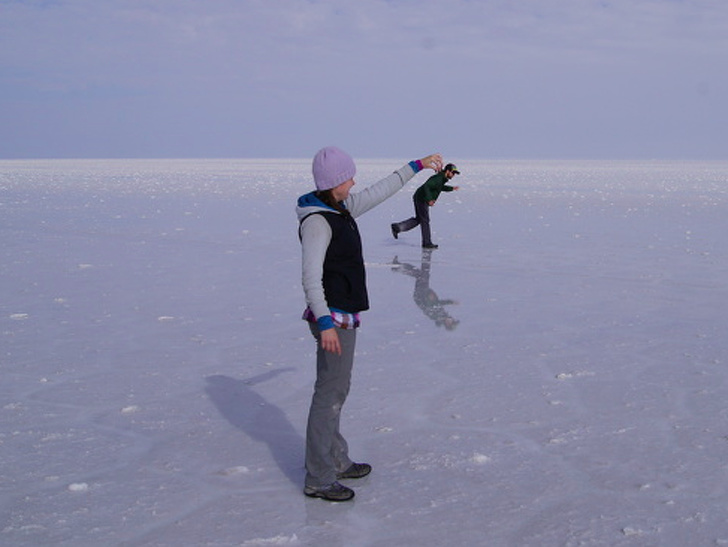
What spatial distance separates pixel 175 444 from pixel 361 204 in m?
1.68

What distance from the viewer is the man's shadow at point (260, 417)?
4312 millimetres

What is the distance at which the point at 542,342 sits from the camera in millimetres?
6602

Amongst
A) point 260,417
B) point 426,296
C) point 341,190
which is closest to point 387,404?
point 260,417

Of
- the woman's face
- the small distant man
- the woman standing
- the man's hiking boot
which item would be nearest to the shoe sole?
the woman standing

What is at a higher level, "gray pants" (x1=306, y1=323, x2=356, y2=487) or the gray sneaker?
"gray pants" (x1=306, y1=323, x2=356, y2=487)

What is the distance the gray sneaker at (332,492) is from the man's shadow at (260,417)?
0.67 ft

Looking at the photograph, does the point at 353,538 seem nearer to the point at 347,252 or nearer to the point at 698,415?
the point at 347,252

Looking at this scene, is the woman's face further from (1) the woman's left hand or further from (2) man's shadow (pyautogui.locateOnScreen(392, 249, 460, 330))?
(2) man's shadow (pyautogui.locateOnScreen(392, 249, 460, 330))

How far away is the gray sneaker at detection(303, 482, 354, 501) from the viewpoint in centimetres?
375

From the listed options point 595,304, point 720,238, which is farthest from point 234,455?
point 720,238

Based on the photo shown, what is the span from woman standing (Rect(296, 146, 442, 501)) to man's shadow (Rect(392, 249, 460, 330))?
3.47 m

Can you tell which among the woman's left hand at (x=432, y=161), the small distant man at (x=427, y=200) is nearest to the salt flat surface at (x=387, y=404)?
the woman's left hand at (x=432, y=161)

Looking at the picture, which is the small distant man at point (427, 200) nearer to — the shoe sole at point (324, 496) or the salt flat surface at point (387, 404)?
the salt flat surface at point (387, 404)

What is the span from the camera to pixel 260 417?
4953 millimetres
